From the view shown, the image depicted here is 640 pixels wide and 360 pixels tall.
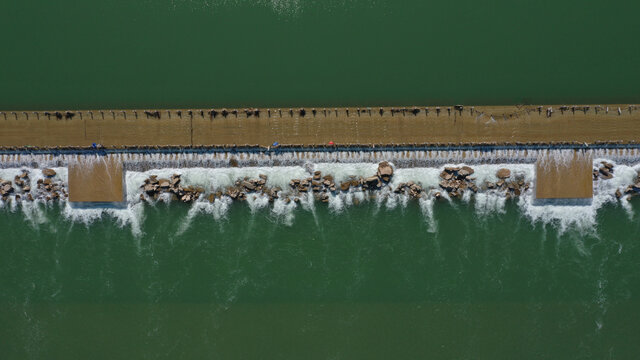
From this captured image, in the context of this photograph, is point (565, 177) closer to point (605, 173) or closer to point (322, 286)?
point (605, 173)

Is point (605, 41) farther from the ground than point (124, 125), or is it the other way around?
point (605, 41)

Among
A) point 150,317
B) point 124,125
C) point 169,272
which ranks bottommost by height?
point 150,317

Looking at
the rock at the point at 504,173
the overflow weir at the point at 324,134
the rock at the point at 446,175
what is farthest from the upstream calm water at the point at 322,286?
the overflow weir at the point at 324,134

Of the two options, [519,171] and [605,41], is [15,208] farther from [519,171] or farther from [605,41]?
[605,41]

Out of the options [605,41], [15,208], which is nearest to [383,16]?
[605,41]

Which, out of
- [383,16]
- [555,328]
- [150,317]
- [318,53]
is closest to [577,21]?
[383,16]

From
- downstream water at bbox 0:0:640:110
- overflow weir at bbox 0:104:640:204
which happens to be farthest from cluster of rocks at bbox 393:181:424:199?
downstream water at bbox 0:0:640:110
